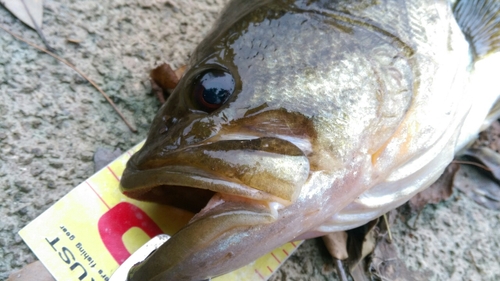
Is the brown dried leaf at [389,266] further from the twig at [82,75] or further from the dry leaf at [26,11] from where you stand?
the dry leaf at [26,11]

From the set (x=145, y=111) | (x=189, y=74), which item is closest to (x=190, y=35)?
(x=145, y=111)

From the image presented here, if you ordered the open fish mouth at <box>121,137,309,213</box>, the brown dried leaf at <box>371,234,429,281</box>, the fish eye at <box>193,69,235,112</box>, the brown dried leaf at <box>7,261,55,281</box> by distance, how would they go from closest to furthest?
the open fish mouth at <box>121,137,309,213</box>
the fish eye at <box>193,69,235,112</box>
the brown dried leaf at <box>7,261,55,281</box>
the brown dried leaf at <box>371,234,429,281</box>

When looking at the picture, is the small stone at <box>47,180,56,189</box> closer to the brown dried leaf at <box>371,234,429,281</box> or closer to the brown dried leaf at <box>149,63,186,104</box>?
the brown dried leaf at <box>149,63,186,104</box>

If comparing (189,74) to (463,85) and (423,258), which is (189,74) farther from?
(423,258)

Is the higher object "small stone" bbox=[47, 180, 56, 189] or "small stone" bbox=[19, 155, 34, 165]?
"small stone" bbox=[19, 155, 34, 165]

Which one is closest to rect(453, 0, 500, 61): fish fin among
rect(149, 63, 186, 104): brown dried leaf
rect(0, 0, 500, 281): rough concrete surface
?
rect(0, 0, 500, 281): rough concrete surface

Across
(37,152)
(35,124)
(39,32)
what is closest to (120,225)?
(37,152)

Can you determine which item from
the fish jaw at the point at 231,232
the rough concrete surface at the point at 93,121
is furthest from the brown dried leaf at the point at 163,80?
the fish jaw at the point at 231,232

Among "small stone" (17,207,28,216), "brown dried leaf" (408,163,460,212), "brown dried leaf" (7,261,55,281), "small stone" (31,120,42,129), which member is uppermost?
"brown dried leaf" (408,163,460,212)
